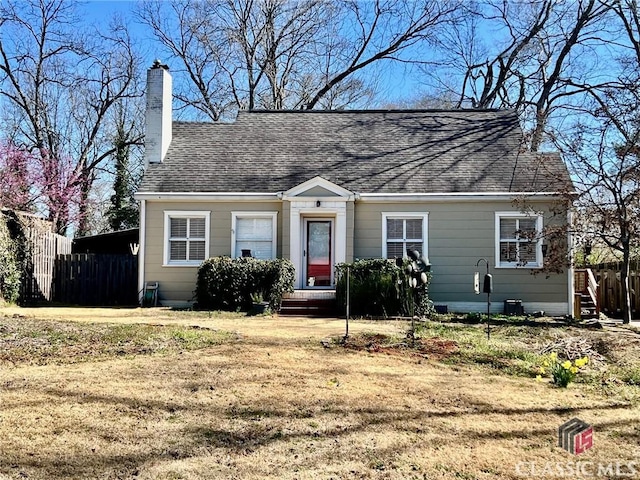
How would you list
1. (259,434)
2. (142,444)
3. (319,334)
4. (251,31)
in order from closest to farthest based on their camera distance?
(142,444)
(259,434)
(319,334)
(251,31)

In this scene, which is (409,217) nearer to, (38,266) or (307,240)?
(307,240)

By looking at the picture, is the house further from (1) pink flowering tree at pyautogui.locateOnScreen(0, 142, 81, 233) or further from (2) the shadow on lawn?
(2) the shadow on lawn

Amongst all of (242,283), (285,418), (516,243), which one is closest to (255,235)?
(242,283)

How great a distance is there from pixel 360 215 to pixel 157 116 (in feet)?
22.6

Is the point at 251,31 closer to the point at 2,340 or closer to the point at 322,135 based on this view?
the point at 322,135

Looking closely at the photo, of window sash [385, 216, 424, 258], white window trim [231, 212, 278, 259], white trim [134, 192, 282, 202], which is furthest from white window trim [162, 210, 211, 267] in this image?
window sash [385, 216, 424, 258]

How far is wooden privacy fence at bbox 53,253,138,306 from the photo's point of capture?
610 inches

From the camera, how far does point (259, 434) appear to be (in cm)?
409

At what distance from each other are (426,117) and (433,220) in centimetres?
485

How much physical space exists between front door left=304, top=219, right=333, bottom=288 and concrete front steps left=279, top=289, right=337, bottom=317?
42.3 inches

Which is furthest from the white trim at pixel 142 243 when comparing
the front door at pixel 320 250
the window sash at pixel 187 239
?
the front door at pixel 320 250

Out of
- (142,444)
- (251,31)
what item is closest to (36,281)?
(142,444)

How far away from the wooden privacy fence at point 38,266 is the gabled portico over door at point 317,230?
23.2ft

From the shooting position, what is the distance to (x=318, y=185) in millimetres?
14195
